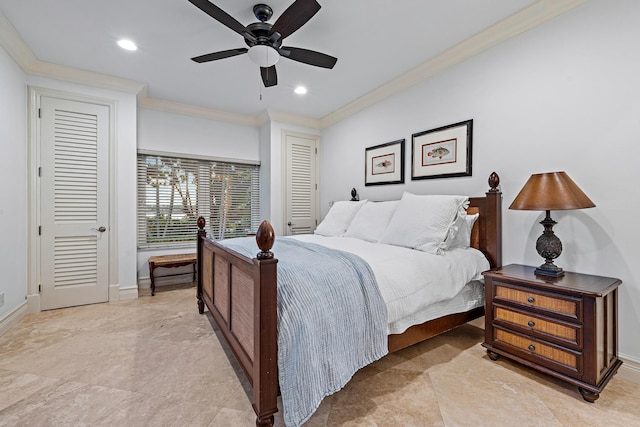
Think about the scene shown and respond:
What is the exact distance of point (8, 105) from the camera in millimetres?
2555

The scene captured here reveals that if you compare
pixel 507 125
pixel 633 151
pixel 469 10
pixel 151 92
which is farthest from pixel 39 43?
pixel 633 151

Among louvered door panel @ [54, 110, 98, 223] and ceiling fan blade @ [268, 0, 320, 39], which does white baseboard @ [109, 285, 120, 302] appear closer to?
louvered door panel @ [54, 110, 98, 223]

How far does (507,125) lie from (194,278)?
4306 mm

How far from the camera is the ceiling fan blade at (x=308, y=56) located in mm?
2225

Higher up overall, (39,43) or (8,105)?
(39,43)

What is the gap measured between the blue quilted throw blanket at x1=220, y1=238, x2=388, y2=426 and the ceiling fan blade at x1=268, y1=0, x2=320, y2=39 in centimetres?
155

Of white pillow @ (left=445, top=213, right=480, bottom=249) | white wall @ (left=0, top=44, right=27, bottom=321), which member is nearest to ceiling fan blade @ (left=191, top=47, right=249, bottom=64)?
white wall @ (left=0, top=44, right=27, bottom=321)

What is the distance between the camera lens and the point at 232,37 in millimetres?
2514

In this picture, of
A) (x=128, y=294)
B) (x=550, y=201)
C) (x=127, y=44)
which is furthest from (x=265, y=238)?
(x=128, y=294)

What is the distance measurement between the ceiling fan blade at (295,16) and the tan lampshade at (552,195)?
6.05 ft

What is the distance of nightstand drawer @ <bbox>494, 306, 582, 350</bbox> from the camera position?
5.42ft

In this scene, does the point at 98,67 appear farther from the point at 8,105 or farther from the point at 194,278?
the point at 194,278

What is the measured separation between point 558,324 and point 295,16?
2.54 meters

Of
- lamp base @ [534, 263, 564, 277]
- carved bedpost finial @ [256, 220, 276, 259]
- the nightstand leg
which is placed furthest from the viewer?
lamp base @ [534, 263, 564, 277]
